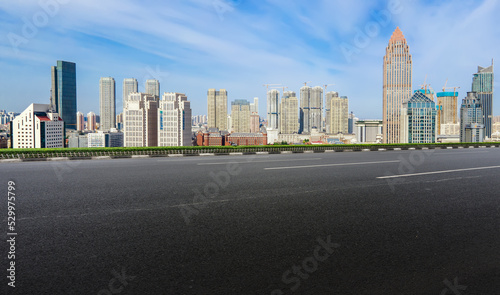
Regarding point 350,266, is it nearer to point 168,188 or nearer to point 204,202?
point 204,202

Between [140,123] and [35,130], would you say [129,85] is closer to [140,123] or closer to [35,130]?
[140,123]

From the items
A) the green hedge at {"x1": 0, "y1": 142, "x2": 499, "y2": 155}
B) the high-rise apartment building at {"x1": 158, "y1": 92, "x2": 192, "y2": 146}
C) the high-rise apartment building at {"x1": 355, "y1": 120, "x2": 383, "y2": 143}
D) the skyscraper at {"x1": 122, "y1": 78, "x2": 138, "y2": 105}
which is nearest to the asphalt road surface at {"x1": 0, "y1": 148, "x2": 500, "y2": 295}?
the green hedge at {"x1": 0, "y1": 142, "x2": 499, "y2": 155}

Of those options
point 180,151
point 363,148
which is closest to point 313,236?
point 180,151

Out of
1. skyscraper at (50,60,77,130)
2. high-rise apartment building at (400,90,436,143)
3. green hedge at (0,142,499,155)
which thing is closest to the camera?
green hedge at (0,142,499,155)

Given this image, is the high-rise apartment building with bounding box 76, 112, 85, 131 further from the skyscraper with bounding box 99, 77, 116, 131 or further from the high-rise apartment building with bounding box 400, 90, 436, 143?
the high-rise apartment building with bounding box 400, 90, 436, 143

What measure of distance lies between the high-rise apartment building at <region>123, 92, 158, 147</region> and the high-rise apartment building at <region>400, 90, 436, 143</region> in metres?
92.2

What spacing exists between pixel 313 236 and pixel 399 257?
106 cm

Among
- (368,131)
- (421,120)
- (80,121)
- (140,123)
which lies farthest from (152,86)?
(368,131)

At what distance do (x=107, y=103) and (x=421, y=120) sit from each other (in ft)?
497

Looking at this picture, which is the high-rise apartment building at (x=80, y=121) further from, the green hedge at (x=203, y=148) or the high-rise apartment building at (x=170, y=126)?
the green hedge at (x=203, y=148)

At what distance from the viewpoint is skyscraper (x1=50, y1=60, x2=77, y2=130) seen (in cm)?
16988

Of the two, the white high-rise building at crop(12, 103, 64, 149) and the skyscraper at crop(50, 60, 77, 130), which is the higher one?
the skyscraper at crop(50, 60, 77, 130)

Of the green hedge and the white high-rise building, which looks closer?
the green hedge

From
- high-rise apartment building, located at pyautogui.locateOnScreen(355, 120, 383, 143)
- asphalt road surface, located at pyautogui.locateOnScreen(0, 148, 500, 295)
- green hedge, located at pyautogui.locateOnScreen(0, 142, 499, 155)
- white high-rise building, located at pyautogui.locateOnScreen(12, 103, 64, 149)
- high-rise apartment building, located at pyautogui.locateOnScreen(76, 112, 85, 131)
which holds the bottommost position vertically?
asphalt road surface, located at pyautogui.locateOnScreen(0, 148, 500, 295)
